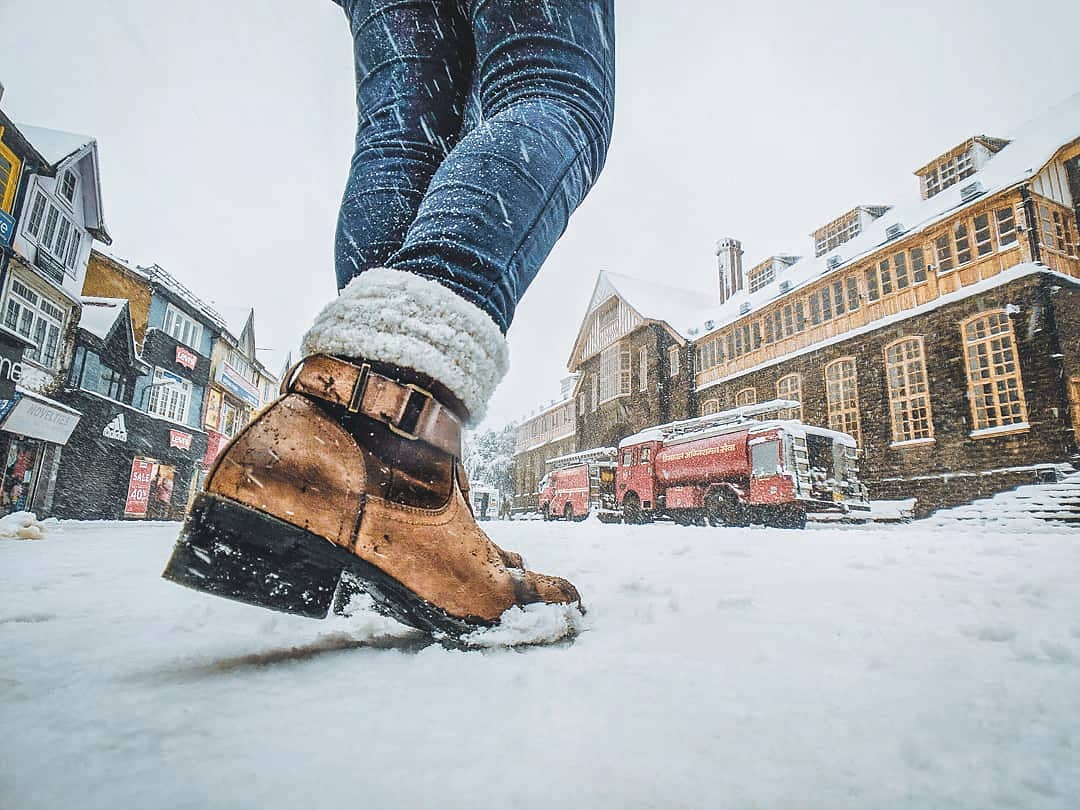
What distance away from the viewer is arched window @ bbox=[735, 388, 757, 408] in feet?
14.0

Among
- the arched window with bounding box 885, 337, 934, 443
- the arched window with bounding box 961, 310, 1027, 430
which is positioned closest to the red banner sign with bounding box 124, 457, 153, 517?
the arched window with bounding box 961, 310, 1027, 430

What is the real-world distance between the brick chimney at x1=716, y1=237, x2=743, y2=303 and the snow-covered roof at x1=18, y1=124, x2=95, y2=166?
26.2ft

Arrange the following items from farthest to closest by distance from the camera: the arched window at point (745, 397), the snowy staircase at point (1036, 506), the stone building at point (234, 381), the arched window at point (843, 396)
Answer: the arched window at point (745, 397) < the arched window at point (843, 396) < the snowy staircase at point (1036, 506) < the stone building at point (234, 381)

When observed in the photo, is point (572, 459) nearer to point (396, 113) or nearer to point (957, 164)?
point (957, 164)

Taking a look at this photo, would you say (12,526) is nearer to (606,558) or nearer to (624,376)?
(606,558)

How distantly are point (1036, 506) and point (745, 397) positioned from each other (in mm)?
2824

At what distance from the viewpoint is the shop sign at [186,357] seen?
3.16 feet

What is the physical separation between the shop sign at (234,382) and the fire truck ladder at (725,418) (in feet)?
12.4

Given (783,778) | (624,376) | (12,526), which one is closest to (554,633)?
(783,778)

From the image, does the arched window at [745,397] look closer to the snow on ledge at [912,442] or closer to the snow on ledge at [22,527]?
the snow on ledge at [912,442]

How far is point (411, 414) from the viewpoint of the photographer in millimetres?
343

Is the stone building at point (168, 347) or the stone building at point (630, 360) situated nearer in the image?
the stone building at point (168, 347)

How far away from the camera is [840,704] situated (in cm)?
23

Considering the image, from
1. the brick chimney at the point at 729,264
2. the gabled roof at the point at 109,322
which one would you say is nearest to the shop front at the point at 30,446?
the gabled roof at the point at 109,322
